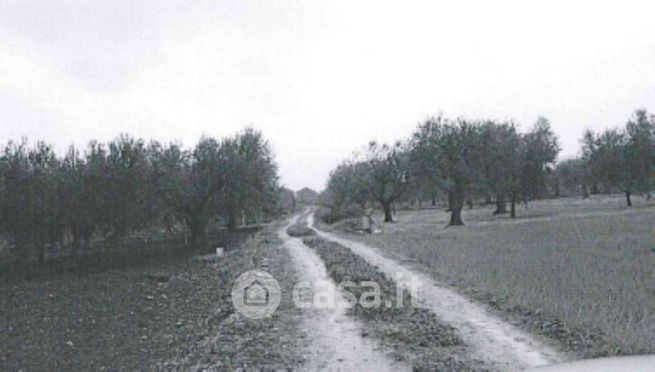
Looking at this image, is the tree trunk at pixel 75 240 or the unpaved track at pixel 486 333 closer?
the unpaved track at pixel 486 333

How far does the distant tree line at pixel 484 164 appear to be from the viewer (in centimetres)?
5044

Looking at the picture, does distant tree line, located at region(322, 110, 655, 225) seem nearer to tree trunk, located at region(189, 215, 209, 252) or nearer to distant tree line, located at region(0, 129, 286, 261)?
distant tree line, located at region(0, 129, 286, 261)

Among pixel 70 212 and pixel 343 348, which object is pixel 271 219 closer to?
pixel 70 212

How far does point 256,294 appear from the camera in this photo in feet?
60.8

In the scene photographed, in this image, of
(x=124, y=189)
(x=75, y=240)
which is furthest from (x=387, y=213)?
(x=75, y=240)

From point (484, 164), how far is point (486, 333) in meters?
42.6

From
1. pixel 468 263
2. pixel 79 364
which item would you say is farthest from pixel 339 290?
pixel 79 364

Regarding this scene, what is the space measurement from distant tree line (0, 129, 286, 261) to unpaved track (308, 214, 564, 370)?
3243cm

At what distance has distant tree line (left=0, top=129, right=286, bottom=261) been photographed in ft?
130

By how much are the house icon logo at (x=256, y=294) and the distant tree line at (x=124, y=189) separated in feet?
77.4

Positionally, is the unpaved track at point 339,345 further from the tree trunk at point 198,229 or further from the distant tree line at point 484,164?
the tree trunk at point 198,229

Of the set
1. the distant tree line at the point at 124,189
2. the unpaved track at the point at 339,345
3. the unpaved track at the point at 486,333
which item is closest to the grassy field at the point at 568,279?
the unpaved track at the point at 486,333

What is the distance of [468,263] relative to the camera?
20.5 meters

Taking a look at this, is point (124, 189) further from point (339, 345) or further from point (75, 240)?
point (339, 345)
